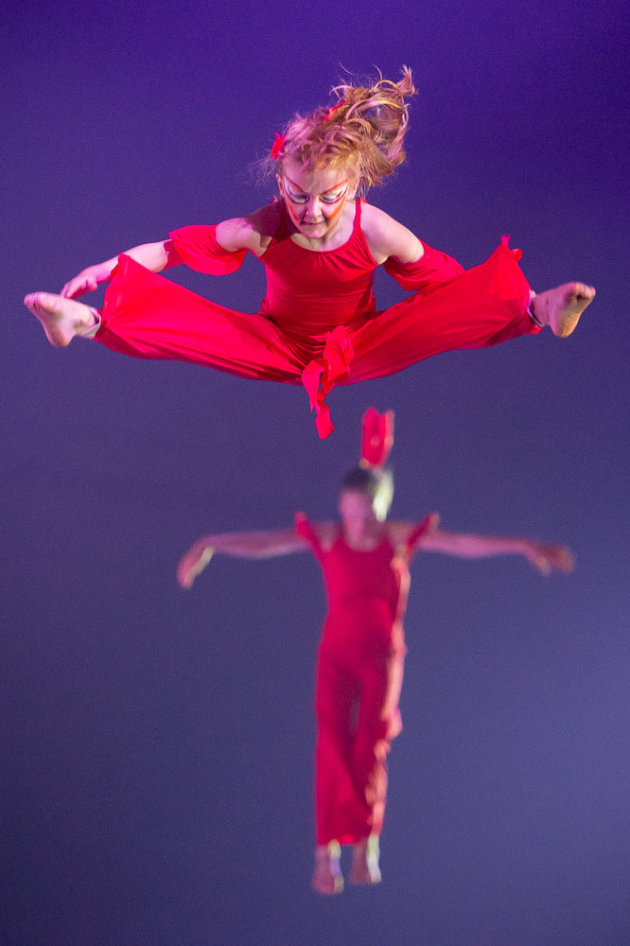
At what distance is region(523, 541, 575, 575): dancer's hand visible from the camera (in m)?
2.15

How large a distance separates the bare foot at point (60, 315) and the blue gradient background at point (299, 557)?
0.92 metres

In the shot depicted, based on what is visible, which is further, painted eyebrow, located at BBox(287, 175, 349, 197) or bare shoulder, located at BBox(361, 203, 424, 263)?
bare shoulder, located at BBox(361, 203, 424, 263)

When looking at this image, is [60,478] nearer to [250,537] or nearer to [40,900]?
[250,537]

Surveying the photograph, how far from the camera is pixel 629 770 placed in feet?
11.0

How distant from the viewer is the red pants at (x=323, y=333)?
2492 millimetres

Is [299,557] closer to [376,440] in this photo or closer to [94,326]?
[376,440]

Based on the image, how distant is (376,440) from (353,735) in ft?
2.17

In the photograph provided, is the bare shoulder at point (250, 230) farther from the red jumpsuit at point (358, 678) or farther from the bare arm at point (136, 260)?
the red jumpsuit at point (358, 678)

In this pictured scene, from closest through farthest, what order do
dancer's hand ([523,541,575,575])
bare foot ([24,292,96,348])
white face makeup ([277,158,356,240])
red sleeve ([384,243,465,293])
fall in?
1. dancer's hand ([523,541,575,575])
2. bare foot ([24,292,96,348])
3. white face makeup ([277,158,356,240])
4. red sleeve ([384,243,465,293])

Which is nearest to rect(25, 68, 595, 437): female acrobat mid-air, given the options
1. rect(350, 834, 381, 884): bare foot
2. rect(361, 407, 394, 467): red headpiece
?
rect(361, 407, 394, 467): red headpiece

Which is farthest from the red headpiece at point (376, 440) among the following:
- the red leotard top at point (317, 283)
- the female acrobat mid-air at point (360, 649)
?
the red leotard top at point (317, 283)

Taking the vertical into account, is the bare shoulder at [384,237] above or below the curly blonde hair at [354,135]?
below

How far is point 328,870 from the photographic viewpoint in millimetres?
2328

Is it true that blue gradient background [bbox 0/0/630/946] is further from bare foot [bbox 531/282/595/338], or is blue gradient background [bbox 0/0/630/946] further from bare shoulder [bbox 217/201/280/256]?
bare foot [bbox 531/282/595/338]
